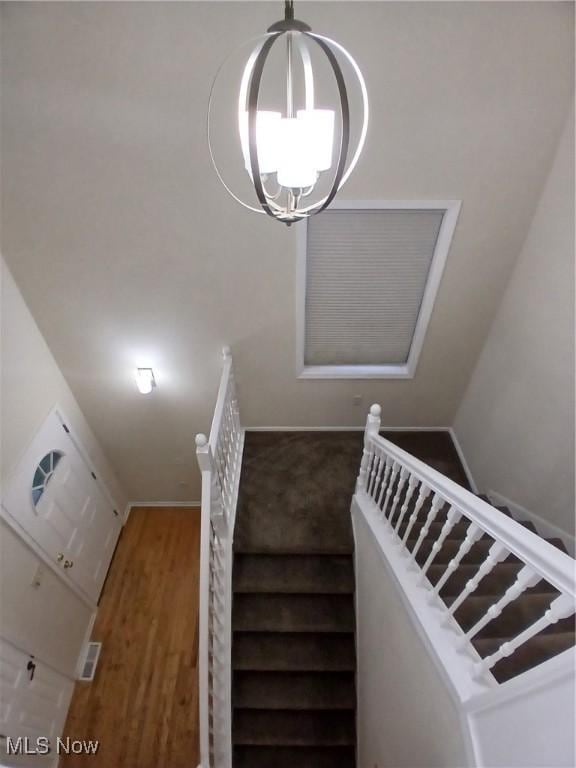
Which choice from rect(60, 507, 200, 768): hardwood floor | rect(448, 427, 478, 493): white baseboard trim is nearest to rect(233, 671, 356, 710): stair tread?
rect(60, 507, 200, 768): hardwood floor

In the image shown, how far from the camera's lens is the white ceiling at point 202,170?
5.83 ft

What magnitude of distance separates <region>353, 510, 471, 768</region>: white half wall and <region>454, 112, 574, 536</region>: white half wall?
1.23 metres

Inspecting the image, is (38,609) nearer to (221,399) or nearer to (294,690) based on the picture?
(294,690)

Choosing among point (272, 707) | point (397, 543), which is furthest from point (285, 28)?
point (272, 707)

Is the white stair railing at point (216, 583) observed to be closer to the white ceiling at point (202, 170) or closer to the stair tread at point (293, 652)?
the stair tread at point (293, 652)

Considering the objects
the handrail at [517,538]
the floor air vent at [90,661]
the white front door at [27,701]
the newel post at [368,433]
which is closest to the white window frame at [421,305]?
the newel post at [368,433]

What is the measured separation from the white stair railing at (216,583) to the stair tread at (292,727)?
0.56 feet

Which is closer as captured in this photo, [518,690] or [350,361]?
[518,690]

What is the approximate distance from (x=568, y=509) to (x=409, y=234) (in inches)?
80.3

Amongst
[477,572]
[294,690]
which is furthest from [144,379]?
[477,572]

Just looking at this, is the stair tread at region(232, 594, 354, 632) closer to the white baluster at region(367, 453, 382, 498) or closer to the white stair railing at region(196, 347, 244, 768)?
the white stair railing at region(196, 347, 244, 768)

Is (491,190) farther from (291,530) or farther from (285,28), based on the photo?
(291,530)

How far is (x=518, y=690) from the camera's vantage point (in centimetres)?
102

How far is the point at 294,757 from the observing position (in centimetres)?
259
